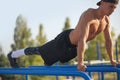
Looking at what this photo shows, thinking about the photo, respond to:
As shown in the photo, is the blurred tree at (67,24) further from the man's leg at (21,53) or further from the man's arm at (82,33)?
the man's arm at (82,33)

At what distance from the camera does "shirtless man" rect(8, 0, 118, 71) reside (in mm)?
4170

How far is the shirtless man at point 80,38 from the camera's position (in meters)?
4.17

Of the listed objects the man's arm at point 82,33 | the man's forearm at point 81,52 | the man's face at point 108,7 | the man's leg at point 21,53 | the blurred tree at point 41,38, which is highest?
the man's face at point 108,7

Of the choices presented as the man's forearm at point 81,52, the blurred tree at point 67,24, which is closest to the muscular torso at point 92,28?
the man's forearm at point 81,52

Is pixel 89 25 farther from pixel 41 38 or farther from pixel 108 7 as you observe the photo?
pixel 41 38

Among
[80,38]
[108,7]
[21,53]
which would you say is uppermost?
[108,7]

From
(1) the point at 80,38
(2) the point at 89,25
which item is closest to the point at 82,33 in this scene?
(1) the point at 80,38

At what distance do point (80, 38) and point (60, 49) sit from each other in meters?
0.61

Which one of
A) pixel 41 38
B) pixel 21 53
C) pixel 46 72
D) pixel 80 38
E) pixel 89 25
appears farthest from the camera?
pixel 41 38

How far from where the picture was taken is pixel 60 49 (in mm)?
4719

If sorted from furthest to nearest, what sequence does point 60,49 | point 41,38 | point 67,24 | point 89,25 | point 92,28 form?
point 67,24, point 41,38, point 60,49, point 92,28, point 89,25

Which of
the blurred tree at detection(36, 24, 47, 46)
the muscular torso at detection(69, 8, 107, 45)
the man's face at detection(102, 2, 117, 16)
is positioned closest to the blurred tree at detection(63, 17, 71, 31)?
the blurred tree at detection(36, 24, 47, 46)

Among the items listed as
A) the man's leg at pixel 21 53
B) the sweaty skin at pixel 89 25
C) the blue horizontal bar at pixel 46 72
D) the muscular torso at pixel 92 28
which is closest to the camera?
the blue horizontal bar at pixel 46 72

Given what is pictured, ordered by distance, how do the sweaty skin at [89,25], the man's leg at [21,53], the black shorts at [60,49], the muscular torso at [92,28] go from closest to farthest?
the sweaty skin at [89,25] → the muscular torso at [92,28] → the black shorts at [60,49] → the man's leg at [21,53]
